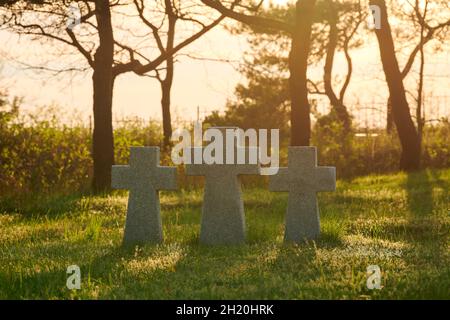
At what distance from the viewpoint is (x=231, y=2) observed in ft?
62.1

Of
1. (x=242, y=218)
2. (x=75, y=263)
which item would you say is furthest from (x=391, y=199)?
(x=75, y=263)

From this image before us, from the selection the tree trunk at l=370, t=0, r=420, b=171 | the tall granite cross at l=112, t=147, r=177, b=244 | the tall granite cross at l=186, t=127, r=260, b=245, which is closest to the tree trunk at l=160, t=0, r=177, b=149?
the tree trunk at l=370, t=0, r=420, b=171

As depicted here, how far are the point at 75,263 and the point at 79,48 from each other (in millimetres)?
13011

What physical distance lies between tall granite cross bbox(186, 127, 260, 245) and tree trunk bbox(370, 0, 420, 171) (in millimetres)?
12429

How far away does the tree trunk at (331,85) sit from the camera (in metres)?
27.0

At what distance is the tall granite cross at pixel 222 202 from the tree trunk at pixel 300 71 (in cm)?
848

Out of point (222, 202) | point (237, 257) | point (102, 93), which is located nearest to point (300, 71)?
point (102, 93)

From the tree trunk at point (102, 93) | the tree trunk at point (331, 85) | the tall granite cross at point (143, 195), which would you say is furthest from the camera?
the tree trunk at point (331, 85)

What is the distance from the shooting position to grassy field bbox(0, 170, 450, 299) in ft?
21.9

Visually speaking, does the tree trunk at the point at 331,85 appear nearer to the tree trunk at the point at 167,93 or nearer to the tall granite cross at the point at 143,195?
the tree trunk at the point at 167,93

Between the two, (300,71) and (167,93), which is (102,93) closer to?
(300,71)

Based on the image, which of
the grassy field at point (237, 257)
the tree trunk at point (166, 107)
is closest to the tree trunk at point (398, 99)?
the grassy field at point (237, 257)

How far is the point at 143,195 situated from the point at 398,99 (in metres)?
13.2

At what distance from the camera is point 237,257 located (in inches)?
328
